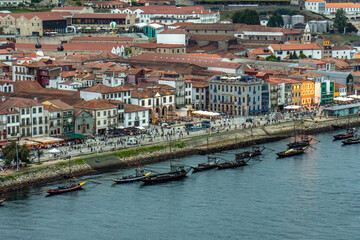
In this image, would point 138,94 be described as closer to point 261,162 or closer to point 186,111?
point 186,111

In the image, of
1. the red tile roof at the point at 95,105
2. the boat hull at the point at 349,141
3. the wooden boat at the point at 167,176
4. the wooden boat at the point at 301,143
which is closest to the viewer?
the wooden boat at the point at 167,176

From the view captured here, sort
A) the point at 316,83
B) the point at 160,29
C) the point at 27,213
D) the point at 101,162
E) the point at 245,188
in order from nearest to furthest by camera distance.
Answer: the point at 27,213 < the point at 245,188 < the point at 101,162 < the point at 316,83 < the point at 160,29

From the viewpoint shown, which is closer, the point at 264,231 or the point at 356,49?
the point at 264,231

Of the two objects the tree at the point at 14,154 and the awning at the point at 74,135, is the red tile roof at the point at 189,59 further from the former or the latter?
the tree at the point at 14,154

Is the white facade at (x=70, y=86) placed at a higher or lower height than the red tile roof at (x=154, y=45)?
lower

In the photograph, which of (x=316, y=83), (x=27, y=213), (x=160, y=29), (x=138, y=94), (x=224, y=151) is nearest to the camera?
(x=27, y=213)

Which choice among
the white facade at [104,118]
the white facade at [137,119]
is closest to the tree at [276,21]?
the white facade at [137,119]

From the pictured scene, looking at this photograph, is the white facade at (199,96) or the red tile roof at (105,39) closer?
the white facade at (199,96)

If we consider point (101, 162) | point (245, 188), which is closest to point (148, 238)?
point (245, 188)

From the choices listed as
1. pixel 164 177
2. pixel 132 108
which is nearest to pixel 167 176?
pixel 164 177
